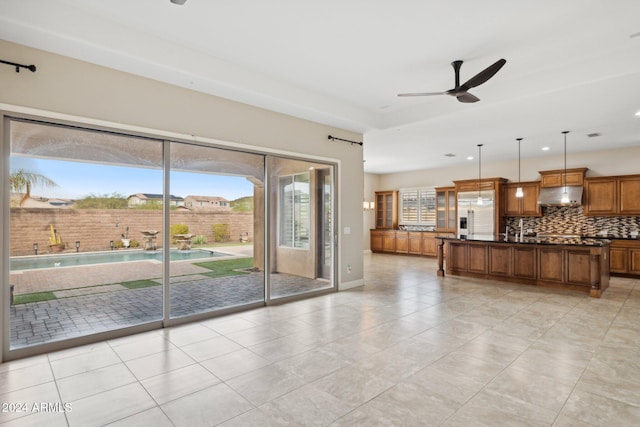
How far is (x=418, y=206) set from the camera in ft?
38.5

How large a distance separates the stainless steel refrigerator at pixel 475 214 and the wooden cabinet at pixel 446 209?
1.20ft

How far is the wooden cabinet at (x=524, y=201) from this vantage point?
8.96 metres

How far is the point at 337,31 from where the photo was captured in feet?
11.4

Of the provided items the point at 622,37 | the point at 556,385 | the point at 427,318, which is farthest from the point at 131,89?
the point at 622,37

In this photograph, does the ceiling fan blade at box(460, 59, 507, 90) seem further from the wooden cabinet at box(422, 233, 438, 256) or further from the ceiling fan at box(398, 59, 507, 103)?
the wooden cabinet at box(422, 233, 438, 256)

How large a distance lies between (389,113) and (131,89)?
4.09m

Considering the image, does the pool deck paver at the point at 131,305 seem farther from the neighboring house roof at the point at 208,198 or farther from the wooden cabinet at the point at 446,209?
the wooden cabinet at the point at 446,209

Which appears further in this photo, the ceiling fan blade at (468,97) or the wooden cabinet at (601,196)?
the wooden cabinet at (601,196)

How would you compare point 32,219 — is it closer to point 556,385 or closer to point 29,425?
point 29,425

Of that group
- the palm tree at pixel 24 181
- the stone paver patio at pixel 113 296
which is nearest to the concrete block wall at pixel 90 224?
the palm tree at pixel 24 181

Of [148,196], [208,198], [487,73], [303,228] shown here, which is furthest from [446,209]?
[148,196]

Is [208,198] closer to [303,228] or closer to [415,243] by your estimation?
[303,228]

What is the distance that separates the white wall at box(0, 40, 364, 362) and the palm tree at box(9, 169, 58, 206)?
2.06ft

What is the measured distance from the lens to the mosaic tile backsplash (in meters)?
7.93
